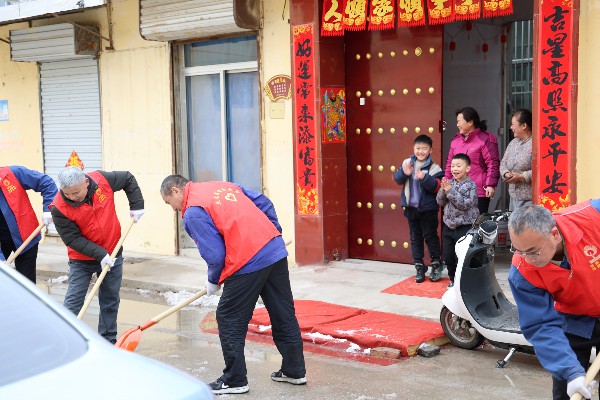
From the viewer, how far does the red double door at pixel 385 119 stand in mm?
9656

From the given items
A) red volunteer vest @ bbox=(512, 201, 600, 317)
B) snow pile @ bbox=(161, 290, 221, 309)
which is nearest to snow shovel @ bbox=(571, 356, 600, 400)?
red volunteer vest @ bbox=(512, 201, 600, 317)

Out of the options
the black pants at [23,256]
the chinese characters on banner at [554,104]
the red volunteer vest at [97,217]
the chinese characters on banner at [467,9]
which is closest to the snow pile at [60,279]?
the black pants at [23,256]

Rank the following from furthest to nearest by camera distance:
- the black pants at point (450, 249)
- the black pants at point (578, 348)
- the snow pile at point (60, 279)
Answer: the snow pile at point (60, 279) < the black pants at point (450, 249) < the black pants at point (578, 348)

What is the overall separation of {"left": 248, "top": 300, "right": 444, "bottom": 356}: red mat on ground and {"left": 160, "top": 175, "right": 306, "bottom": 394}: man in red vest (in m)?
0.95

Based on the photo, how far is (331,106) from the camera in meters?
10.1

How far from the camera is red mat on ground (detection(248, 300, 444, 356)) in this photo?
6.95 m

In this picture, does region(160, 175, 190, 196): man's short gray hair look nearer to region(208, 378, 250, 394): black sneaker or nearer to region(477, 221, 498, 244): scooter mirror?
region(208, 378, 250, 394): black sneaker

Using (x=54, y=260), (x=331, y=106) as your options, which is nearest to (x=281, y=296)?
(x=331, y=106)

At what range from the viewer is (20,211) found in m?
7.80

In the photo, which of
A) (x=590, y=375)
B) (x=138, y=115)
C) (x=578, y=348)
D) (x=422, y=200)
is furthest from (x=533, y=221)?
(x=138, y=115)

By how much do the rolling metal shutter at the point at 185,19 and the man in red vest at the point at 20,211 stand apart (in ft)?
11.6

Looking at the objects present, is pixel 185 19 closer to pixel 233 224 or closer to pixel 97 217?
pixel 97 217

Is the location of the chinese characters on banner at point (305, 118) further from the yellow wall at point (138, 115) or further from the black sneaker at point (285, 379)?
the black sneaker at point (285, 379)

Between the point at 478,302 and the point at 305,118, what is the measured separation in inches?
→ 156
